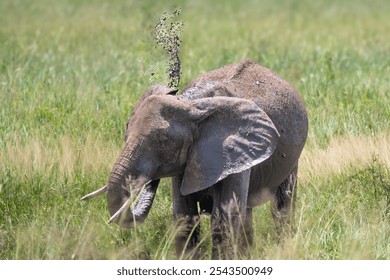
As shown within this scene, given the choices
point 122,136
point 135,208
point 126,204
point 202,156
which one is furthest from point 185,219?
point 122,136

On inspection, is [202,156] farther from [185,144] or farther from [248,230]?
[248,230]

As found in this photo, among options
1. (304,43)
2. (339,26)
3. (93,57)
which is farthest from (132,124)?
(339,26)

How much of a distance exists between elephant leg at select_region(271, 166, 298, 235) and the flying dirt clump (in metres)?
1.23

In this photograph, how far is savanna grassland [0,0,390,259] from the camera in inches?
305

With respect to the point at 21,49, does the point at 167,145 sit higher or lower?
higher

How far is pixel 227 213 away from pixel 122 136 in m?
3.73

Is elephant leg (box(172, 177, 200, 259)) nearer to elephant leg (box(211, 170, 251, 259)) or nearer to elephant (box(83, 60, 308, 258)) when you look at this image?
elephant (box(83, 60, 308, 258))

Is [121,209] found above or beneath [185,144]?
beneath

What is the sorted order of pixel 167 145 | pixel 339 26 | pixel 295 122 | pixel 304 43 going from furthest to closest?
pixel 339 26
pixel 304 43
pixel 295 122
pixel 167 145

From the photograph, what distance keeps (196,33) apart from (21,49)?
549 cm

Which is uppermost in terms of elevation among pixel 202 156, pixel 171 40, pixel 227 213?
pixel 171 40

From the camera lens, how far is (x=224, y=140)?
719cm

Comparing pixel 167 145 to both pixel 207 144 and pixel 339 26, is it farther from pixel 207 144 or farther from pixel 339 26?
pixel 339 26

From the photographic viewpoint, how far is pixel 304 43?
19.7 m
